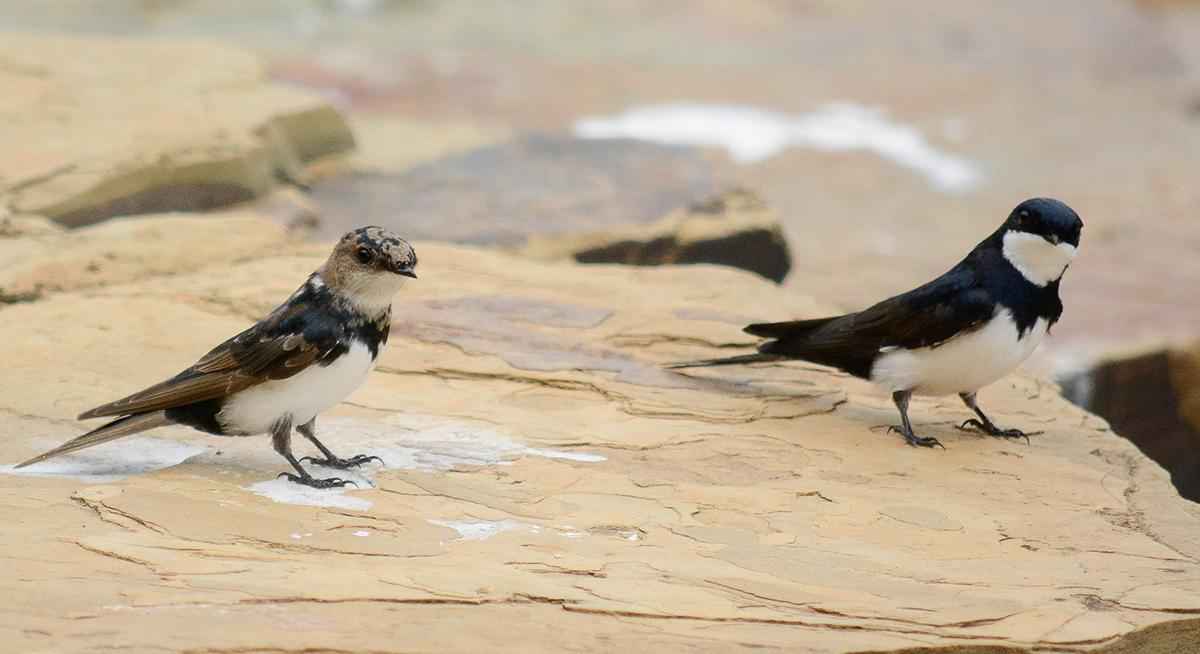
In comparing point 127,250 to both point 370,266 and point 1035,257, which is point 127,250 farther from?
point 1035,257

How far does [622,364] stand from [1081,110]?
11.6 meters

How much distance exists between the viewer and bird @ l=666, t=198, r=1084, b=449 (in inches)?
264

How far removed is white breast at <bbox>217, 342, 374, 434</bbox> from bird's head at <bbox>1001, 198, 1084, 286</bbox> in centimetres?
280

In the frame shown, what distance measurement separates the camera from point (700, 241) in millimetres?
10117

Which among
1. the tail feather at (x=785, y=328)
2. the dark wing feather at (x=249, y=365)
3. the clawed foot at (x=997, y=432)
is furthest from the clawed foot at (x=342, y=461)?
the clawed foot at (x=997, y=432)

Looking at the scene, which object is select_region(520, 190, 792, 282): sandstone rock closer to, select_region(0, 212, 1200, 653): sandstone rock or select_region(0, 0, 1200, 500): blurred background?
select_region(0, 0, 1200, 500): blurred background

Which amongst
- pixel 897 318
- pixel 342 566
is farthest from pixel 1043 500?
pixel 342 566

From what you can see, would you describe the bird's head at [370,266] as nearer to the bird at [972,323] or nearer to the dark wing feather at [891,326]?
the dark wing feather at [891,326]

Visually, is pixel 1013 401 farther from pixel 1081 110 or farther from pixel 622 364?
pixel 1081 110

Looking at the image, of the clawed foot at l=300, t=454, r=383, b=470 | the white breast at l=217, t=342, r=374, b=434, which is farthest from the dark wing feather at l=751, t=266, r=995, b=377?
the white breast at l=217, t=342, r=374, b=434

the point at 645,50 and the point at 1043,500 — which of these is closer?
the point at 1043,500

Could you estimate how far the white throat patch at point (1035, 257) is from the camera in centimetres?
668

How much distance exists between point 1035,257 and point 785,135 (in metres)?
9.87

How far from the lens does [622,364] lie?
741 centimetres
